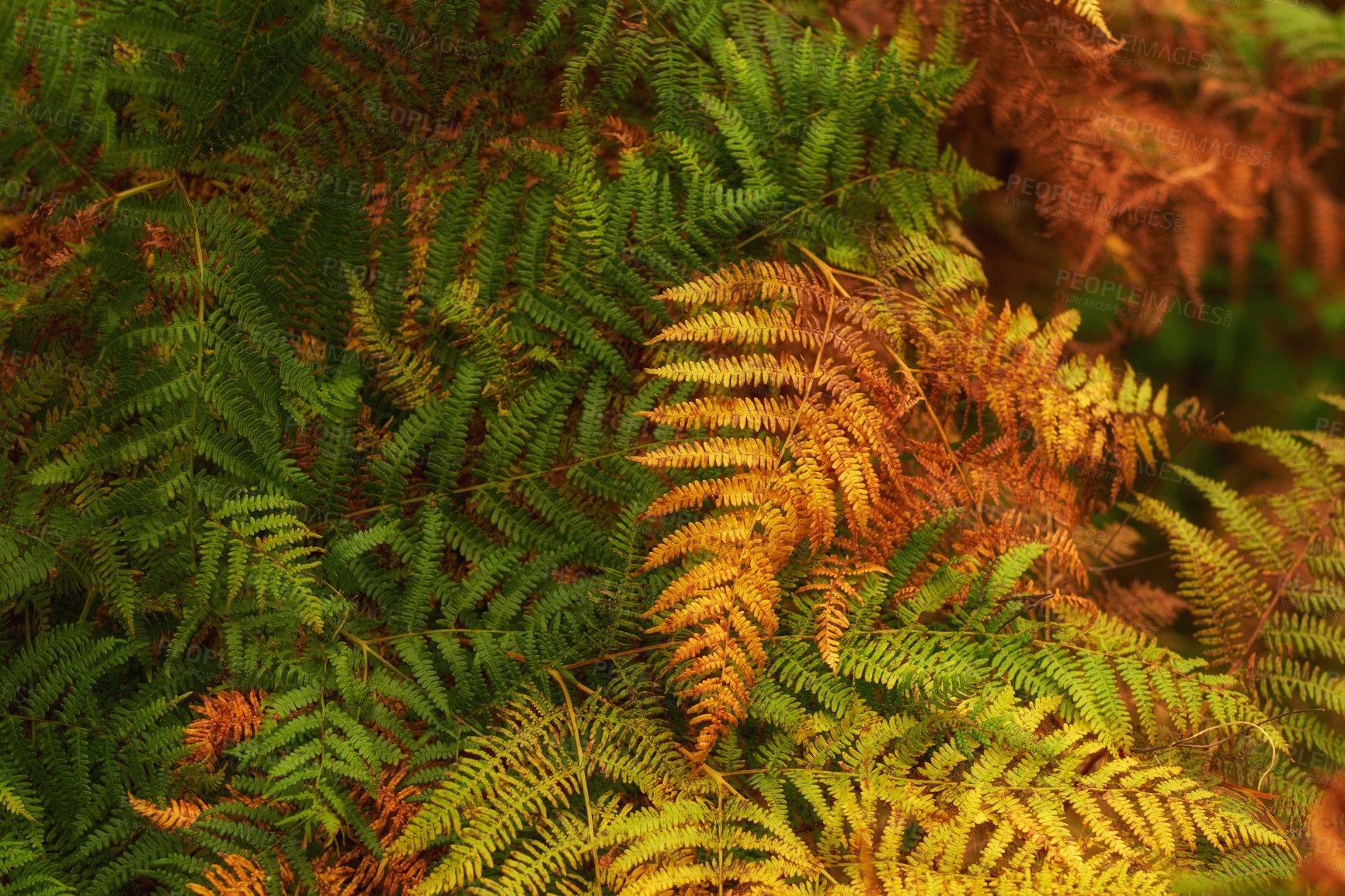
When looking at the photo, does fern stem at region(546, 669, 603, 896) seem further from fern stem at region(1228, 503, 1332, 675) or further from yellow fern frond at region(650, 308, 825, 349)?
fern stem at region(1228, 503, 1332, 675)

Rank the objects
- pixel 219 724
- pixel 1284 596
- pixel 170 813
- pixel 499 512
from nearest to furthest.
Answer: pixel 170 813, pixel 219 724, pixel 499 512, pixel 1284 596

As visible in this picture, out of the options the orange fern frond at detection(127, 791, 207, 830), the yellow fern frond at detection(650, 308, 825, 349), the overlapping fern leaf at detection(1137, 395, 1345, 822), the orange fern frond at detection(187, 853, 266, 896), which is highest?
the yellow fern frond at detection(650, 308, 825, 349)

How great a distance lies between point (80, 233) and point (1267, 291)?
472 cm

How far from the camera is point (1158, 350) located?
3.68 meters

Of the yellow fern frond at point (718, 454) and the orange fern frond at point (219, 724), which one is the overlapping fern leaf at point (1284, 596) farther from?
the orange fern frond at point (219, 724)

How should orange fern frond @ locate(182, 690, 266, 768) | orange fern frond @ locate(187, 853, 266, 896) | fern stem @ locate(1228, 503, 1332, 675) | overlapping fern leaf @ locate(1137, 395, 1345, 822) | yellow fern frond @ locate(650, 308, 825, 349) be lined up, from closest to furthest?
orange fern frond @ locate(187, 853, 266, 896) < orange fern frond @ locate(182, 690, 266, 768) < yellow fern frond @ locate(650, 308, 825, 349) < overlapping fern leaf @ locate(1137, 395, 1345, 822) < fern stem @ locate(1228, 503, 1332, 675)

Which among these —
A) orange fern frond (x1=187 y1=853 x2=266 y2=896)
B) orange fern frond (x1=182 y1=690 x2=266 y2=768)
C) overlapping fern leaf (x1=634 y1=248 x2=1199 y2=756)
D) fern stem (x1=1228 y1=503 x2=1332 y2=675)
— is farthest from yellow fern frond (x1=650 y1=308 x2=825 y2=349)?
fern stem (x1=1228 y1=503 x2=1332 y2=675)

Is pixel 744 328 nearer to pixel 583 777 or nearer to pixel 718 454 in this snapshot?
pixel 718 454

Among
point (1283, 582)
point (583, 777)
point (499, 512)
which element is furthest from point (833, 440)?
point (1283, 582)

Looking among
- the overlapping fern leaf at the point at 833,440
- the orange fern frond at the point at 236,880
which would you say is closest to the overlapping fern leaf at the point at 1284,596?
the overlapping fern leaf at the point at 833,440

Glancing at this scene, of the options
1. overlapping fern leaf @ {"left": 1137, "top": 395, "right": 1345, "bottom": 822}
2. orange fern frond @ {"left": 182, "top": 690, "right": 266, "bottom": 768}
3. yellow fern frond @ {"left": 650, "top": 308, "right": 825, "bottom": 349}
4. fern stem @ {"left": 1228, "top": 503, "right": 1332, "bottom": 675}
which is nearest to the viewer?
orange fern frond @ {"left": 182, "top": 690, "right": 266, "bottom": 768}

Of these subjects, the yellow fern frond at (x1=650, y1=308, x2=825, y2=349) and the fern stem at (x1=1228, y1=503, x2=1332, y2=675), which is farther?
the fern stem at (x1=1228, y1=503, x2=1332, y2=675)

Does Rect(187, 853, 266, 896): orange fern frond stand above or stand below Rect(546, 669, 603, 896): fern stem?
below

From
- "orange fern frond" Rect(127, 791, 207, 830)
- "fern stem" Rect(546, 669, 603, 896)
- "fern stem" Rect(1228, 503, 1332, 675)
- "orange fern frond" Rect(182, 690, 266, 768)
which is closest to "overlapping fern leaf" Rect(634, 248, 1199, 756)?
"fern stem" Rect(546, 669, 603, 896)
